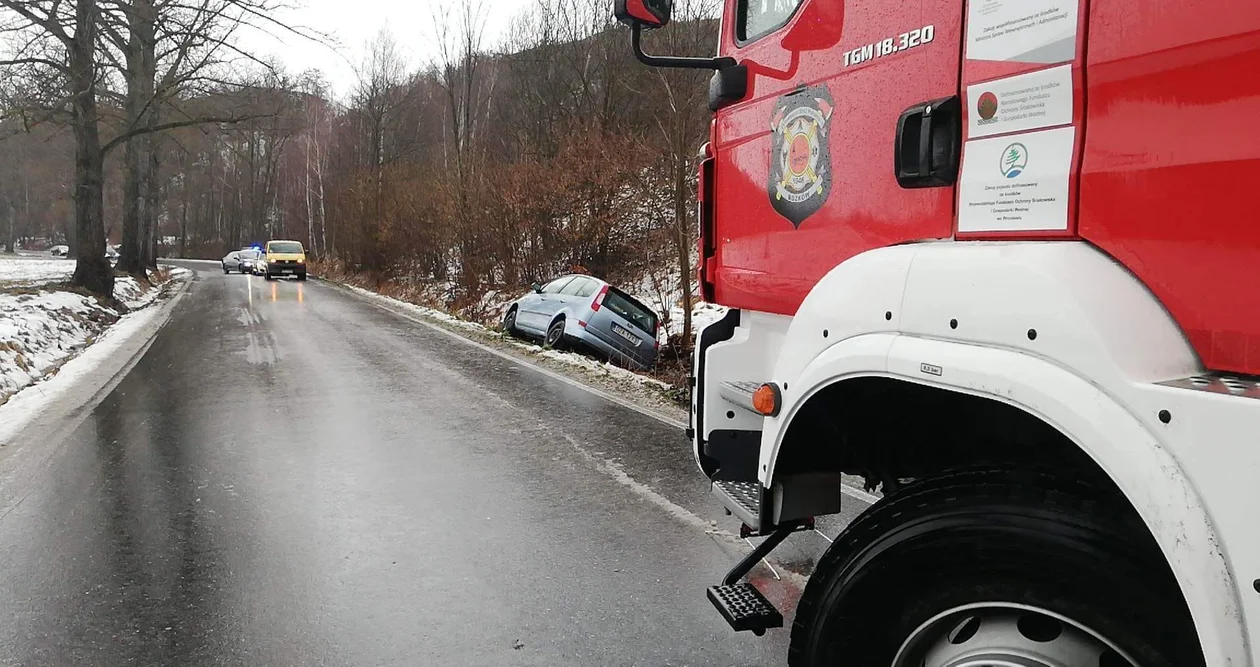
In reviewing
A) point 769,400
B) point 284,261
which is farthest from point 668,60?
point 284,261

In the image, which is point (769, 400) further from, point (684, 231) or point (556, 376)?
point (684, 231)

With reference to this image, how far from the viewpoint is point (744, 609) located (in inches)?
105

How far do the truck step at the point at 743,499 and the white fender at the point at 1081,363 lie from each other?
2.40 ft

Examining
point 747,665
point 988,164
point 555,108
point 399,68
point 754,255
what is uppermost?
point 399,68

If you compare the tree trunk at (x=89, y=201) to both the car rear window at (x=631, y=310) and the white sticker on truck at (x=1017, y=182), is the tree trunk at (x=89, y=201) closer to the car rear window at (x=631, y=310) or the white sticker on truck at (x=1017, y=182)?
the car rear window at (x=631, y=310)

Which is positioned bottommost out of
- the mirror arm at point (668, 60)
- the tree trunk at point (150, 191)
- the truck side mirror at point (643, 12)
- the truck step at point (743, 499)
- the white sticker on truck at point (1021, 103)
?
the truck step at point (743, 499)

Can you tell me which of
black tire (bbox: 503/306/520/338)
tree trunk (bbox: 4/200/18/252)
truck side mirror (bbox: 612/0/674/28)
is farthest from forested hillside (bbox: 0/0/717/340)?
tree trunk (bbox: 4/200/18/252)

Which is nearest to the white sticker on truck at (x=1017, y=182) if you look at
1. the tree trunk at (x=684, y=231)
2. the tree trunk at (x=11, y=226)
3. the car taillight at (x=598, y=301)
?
the tree trunk at (x=684, y=231)

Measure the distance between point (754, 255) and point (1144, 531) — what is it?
182cm

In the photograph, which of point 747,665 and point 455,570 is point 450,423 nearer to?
point 455,570

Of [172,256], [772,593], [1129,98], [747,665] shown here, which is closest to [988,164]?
[1129,98]

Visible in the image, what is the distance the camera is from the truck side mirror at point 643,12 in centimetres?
301

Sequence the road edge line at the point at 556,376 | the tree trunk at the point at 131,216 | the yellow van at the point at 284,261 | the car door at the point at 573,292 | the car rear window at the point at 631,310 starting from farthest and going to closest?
the yellow van at the point at 284,261
the tree trunk at the point at 131,216
the car door at the point at 573,292
the car rear window at the point at 631,310
the road edge line at the point at 556,376

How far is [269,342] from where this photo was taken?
13.9 metres
